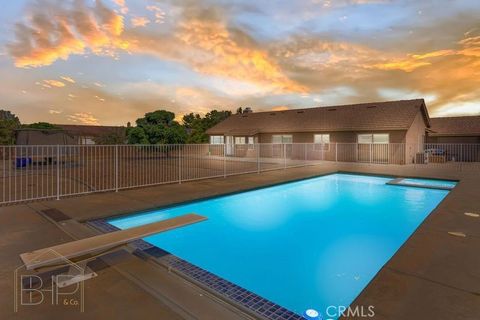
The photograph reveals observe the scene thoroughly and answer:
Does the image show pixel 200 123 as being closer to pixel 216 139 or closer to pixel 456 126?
pixel 216 139

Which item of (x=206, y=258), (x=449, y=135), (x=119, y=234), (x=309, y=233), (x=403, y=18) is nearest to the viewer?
(x=119, y=234)

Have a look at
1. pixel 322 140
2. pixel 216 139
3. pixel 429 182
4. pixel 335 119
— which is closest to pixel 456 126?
pixel 335 119

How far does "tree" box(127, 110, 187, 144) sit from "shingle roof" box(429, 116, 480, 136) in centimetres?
2440

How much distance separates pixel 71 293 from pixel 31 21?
12153mm

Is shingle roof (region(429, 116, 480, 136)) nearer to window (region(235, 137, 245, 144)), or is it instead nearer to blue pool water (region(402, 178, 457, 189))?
blue pool water (region(402, 178, 457, 189))

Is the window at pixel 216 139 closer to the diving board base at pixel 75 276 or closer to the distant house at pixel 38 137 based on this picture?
the distant house at pixel 38 137

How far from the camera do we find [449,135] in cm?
2506

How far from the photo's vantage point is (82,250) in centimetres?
326

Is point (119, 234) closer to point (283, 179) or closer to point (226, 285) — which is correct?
point (226, 285)

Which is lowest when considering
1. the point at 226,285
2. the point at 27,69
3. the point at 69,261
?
the point at 226,285

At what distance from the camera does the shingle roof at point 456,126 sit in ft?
80.2

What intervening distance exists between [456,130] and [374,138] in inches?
454

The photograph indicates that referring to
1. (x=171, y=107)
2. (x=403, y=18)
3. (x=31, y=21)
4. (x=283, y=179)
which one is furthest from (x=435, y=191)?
(x=171, y=107)

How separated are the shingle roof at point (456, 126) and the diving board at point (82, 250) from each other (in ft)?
94.1
